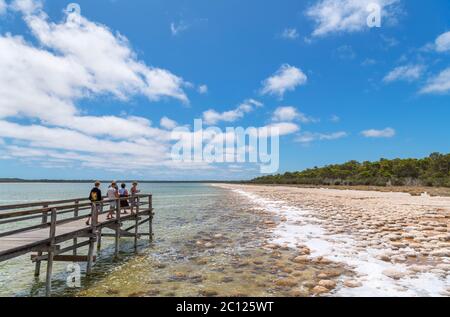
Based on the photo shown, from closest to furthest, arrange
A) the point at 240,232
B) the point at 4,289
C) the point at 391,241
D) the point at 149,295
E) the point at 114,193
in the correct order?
the point at 149,295
the point at 4,289
the point at 391,241
the point at 114,193
the point at 240,232

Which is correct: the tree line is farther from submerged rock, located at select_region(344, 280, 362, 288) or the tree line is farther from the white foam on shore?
submerged rock, located at select_region(344, 280, 362, 288)

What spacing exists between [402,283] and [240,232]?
1081 centimetres

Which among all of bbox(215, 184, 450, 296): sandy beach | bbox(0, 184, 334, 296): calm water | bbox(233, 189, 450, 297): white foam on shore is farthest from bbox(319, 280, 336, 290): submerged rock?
bbox(0, 184, 334, 296): calm water

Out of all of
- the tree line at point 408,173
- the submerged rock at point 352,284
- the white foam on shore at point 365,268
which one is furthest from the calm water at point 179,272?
the tree line at point 408,173

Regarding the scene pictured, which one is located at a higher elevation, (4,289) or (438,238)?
(438,238)

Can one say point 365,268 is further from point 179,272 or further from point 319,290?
point 179,272

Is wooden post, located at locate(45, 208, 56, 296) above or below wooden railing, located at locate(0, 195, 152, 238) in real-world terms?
below

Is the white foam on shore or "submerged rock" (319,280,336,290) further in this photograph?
"submerged rock" (319,280,336,290)

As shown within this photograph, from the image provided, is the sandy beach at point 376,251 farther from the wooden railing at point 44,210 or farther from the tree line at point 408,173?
the tree line at point 408,173

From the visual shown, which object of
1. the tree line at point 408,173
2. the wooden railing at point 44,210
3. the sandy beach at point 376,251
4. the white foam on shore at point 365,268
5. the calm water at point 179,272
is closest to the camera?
the white foam on shore at point 365,268

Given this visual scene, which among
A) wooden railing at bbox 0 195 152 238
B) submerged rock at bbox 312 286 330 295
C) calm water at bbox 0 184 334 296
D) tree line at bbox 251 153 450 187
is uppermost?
tree line at bbox 251 153 450 187

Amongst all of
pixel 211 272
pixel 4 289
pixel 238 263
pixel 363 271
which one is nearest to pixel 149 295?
pixel 211 272

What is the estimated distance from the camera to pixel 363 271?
9867mm
